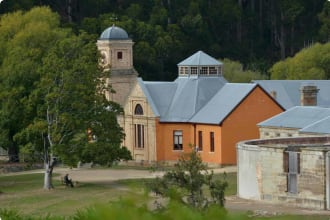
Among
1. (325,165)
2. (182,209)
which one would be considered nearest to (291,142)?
(325,165)

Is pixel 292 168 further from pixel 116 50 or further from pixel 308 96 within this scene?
pixel 116 50

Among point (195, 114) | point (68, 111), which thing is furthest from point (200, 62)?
point (68, 111)

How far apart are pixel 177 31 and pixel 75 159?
48.7 m

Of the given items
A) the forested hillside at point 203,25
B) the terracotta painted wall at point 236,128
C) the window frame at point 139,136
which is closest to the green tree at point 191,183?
the terracotta painted wall at point 236,128

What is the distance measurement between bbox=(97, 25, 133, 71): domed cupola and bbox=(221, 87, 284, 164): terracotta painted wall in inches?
407

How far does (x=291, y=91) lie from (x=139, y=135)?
1047 centimetres

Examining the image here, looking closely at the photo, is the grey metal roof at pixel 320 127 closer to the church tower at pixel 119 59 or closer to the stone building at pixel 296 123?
the stone building at pixel 296 123

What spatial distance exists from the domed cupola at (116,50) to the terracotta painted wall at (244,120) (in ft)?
33.9

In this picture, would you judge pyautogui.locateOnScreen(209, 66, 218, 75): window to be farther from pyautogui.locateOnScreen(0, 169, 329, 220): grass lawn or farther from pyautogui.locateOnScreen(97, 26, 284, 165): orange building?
pyautogui.locateOnScreen(0, 169, 329, 220): grass lawn

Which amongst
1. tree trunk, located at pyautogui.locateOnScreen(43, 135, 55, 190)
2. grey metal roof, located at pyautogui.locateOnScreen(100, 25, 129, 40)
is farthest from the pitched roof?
tree trunk, located at pyautogui.locateOnScreen(43, 135, 55, 190)

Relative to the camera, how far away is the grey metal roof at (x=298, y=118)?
43750mm

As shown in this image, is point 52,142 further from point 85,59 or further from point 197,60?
point 197,60

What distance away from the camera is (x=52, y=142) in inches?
1656

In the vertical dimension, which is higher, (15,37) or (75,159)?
(15,37)
